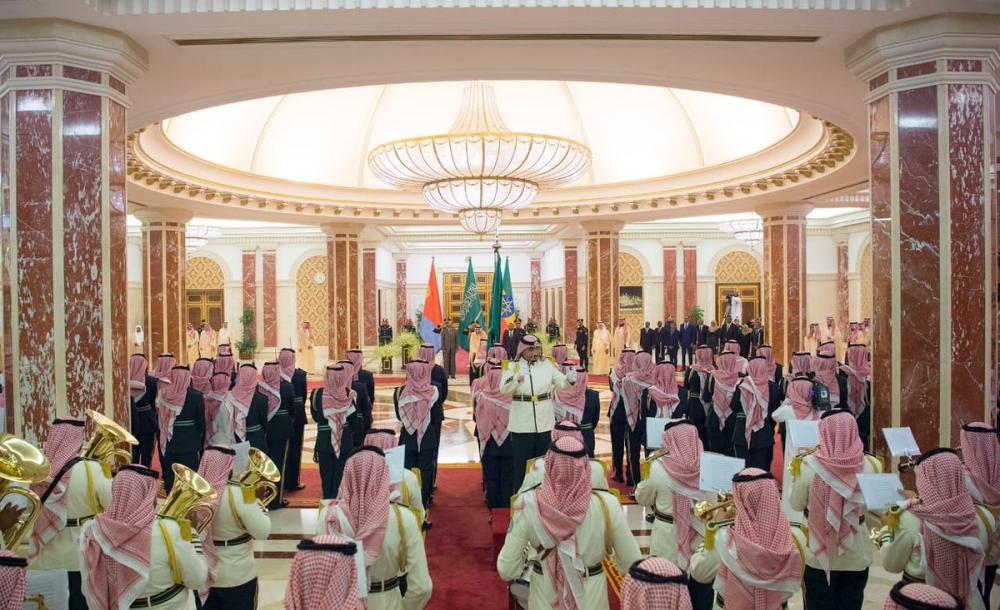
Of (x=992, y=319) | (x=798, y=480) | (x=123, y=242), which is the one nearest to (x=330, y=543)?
(x=798, y=480)

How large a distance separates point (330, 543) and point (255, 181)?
1306cm

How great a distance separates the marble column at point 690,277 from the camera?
22.9 meters

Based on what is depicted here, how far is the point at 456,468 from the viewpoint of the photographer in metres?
8.20

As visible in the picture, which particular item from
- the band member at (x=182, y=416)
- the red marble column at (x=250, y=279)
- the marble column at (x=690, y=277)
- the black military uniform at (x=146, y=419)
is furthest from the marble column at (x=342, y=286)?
the marble column at (x=690, y=277)

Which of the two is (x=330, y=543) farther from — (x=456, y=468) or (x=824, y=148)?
(x=824, y=148)

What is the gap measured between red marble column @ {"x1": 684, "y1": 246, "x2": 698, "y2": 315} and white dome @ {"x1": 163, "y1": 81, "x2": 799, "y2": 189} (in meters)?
8.09

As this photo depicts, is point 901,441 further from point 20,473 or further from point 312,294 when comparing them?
point 312,294

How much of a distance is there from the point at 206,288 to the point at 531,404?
2059 cm

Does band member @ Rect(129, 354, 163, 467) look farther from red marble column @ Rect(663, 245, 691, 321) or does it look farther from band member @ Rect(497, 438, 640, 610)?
red marble column @ Rect(663, 245, 691, 321)

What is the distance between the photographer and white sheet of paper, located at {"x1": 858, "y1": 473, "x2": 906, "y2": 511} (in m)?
3.28

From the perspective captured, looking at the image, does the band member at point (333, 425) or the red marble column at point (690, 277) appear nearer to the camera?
the band member at point (333, 425)

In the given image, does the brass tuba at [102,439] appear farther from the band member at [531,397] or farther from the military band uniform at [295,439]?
the military band uniform at [295,439]

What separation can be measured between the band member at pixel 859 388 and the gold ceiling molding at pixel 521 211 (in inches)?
126

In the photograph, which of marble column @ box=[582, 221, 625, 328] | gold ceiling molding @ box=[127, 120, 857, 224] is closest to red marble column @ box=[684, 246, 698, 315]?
marble column @ box=[582, 221, 625, 328]
